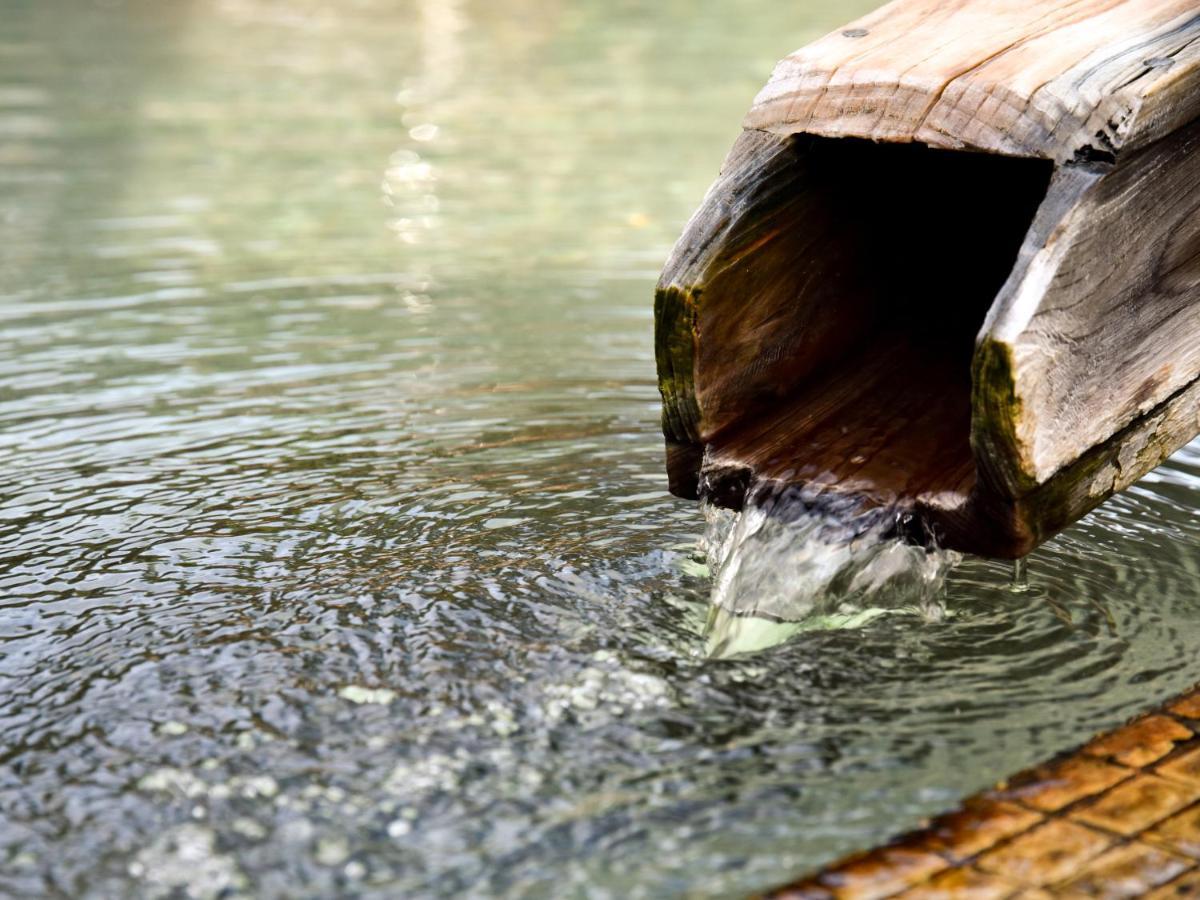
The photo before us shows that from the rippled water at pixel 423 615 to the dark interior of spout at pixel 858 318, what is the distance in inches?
15.9

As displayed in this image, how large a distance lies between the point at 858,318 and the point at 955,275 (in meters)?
0.39

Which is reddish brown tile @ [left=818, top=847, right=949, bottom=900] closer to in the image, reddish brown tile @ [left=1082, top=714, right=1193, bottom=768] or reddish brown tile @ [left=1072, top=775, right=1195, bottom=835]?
reddish brown tile @ [left=1072, top=775, right=1195, bottom=835]

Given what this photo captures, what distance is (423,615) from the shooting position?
12.3 feet

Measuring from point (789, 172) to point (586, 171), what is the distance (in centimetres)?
709

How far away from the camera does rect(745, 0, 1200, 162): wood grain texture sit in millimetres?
3068

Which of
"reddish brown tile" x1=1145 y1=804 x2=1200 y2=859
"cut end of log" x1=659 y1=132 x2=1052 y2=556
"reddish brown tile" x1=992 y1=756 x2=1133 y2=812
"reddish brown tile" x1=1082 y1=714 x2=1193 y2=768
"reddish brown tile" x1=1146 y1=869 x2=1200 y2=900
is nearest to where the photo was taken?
"reddish brown tile" x1=1146 y1=869 x2=1200 y2=900

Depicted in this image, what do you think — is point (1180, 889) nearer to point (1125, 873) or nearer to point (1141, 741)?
point (1125, 873)

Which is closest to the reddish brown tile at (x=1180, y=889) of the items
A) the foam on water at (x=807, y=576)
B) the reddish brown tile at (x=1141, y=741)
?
the reddish brown tile at (x=1141, y=741)

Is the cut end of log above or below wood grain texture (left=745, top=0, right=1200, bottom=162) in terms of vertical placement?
below

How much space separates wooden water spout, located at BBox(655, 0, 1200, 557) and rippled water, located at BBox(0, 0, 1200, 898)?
0.43 m

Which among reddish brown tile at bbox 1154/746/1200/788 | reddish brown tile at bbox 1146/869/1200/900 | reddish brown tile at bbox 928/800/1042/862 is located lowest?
reddish brown tile at bbox 928/800/1042/862

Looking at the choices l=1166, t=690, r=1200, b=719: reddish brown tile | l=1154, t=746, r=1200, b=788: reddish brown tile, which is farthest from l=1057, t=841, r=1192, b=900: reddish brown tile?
l=1166, t=690, r=1200, b=719: reddish brown tile

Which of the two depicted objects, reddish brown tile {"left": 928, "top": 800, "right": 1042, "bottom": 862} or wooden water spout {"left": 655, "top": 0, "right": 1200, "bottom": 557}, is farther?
wooden water spout {"left": 655, "top": 0, "right": 1200, "bottom": 557}

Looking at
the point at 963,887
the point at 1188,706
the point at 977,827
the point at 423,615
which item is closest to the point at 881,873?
the point at 963,887
